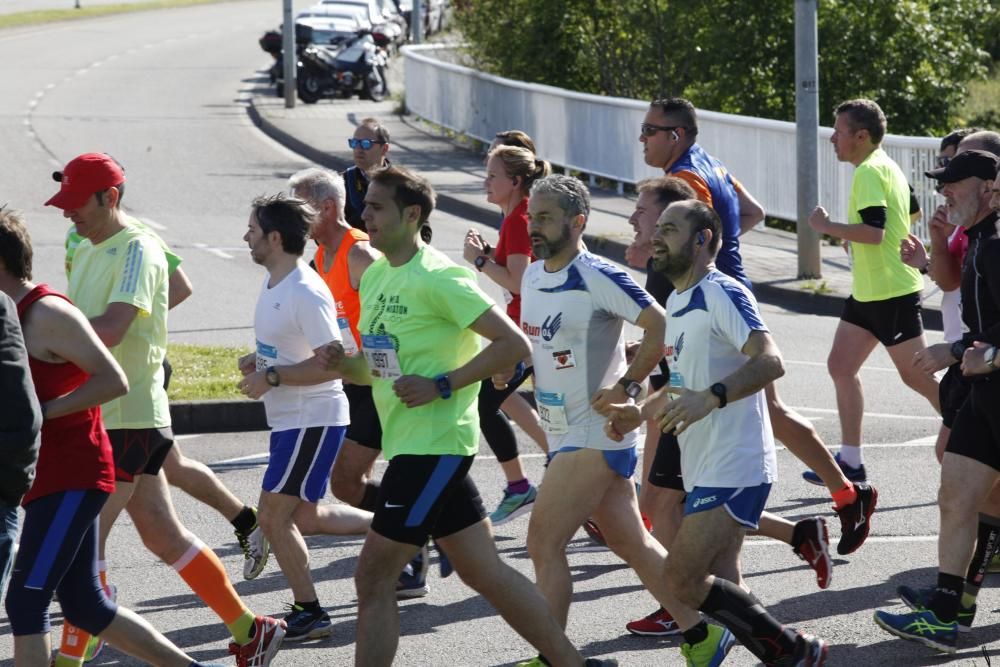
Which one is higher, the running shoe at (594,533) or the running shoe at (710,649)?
the running shoe at (710,649)

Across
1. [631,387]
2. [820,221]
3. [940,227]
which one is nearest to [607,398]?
[631,387]

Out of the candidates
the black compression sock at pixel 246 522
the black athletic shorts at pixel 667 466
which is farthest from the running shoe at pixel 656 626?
the black compression sock at pixel 246 522

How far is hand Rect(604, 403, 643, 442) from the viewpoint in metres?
5.62

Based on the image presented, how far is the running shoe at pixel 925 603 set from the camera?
630 cm

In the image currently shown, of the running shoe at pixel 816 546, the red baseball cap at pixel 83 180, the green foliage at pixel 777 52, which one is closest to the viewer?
the red baseball cap at pixel 83 180

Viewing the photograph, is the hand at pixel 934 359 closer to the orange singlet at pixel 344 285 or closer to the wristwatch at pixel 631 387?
the wristwatch at pixel 631 387

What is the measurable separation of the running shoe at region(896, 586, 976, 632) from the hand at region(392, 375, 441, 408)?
6.90ft

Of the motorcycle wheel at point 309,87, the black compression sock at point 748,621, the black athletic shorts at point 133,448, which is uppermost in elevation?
the black athletic shorts at point 133,448

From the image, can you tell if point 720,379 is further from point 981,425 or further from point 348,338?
point 348,338

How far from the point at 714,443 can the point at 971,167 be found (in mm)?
1721

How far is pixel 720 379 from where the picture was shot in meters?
5.60

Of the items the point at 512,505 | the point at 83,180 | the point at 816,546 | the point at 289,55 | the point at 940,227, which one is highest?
the point at 83,180

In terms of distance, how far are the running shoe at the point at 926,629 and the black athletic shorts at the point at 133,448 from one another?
279 centimetres

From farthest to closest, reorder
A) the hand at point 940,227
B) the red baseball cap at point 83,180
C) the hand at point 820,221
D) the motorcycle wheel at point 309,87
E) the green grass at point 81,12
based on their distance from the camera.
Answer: the green grass at point 81,12 < the motorcycle wheel at point 309,87 < the hand at point 820,221 < the hand at point 940,227 < the red baseball cap at point 83,180
